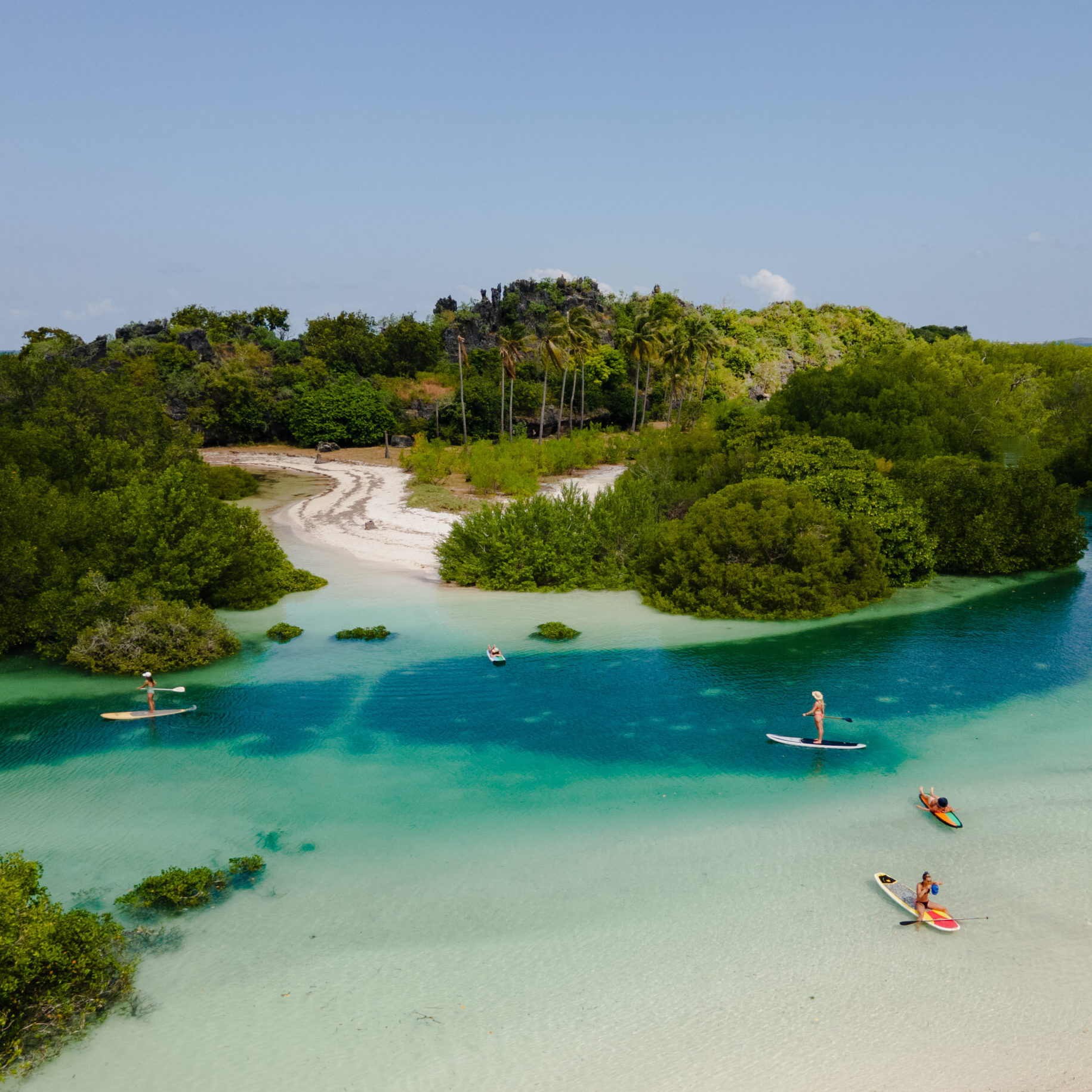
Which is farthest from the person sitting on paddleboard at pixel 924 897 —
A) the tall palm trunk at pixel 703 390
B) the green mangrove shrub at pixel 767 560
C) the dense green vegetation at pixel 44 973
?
the tall palm trunk at pixel 703 390

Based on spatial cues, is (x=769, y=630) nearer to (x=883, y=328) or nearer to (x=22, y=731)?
(x=22, y=731)

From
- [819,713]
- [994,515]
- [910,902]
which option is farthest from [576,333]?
[910,902]

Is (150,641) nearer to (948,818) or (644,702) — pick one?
(644,702)

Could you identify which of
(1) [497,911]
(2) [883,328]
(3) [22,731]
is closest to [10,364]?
(3) [22,731]

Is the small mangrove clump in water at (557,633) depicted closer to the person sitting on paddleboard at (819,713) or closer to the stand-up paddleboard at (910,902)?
the person sitting on paddleboard at (819,713)

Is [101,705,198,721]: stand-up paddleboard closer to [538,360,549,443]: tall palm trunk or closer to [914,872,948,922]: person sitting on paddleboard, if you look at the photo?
[914,872,948,922]: person sitting on paddleboard

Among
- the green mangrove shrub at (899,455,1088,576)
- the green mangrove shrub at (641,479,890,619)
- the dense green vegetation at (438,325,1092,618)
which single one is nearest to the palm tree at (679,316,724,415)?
the dense green vegetation at (438,325,1092,618)
